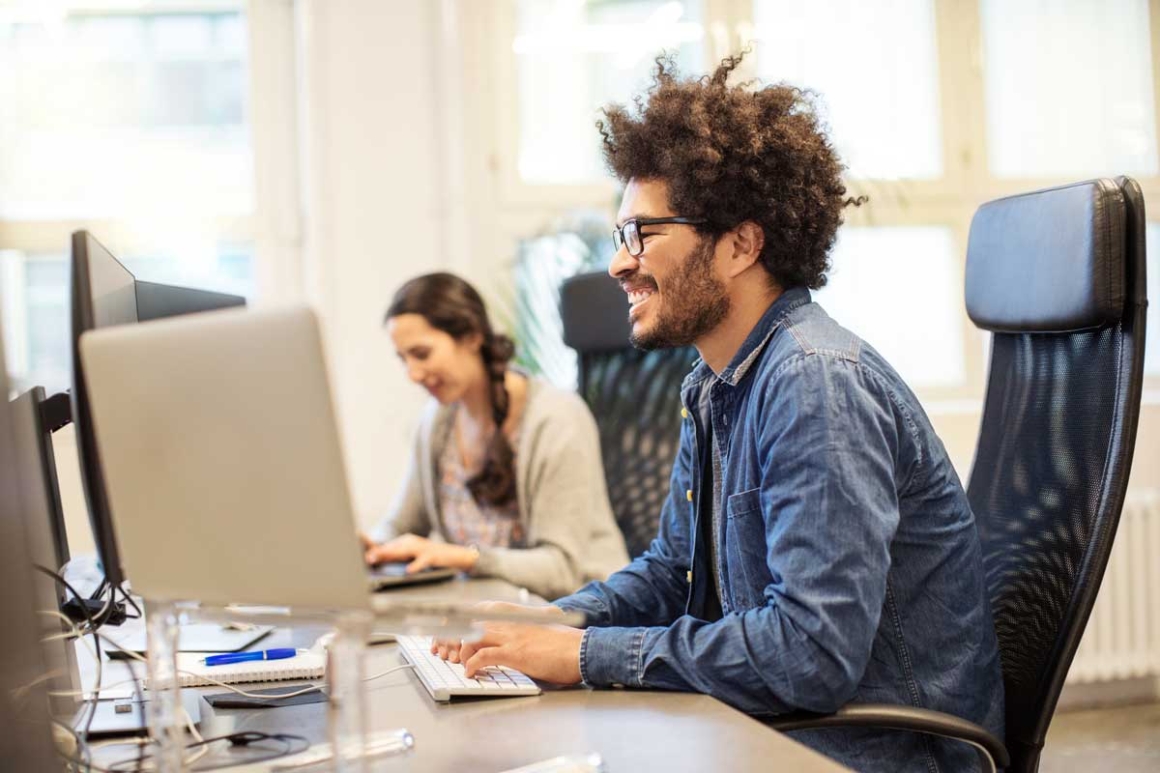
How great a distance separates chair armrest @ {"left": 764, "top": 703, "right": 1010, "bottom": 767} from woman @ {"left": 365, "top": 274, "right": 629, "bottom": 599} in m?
1.28

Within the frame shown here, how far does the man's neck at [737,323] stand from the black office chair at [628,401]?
112 centimetres

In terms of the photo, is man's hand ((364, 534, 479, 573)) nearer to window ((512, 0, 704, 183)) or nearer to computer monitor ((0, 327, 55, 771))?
computer monitor ((0, 327, 55, 771))

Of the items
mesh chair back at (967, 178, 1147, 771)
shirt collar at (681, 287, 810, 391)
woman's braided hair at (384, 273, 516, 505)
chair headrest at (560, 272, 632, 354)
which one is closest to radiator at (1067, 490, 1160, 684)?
chair headrest at (560, 272, 632, 354)

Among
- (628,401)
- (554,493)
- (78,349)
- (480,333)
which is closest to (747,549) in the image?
(78,349)

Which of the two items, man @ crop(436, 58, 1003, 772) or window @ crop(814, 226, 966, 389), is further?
window @ crop(814, 226, 966, 389)

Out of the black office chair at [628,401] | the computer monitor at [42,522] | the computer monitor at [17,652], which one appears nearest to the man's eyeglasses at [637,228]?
the computer monitor at [42,522]

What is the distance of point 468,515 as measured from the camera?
105 inches

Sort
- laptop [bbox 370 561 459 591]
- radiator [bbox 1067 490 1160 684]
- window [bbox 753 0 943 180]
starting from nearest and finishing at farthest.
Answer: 1. laptop [bbox 370 561 459 591]
2. radiator [bbox 1067 490 1160 684]
3. window [bbox 753 0 943 180]

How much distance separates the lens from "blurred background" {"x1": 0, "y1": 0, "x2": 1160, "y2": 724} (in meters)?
3.29

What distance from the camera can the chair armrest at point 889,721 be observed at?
1105mm

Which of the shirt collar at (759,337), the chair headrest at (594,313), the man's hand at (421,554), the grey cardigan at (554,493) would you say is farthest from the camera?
the chair headrest at (594,313)

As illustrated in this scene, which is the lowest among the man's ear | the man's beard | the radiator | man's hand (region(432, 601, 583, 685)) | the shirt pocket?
the radiator

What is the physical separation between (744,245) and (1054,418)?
1.40ft

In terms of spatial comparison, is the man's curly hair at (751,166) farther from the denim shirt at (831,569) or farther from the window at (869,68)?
the window at (869,68)
